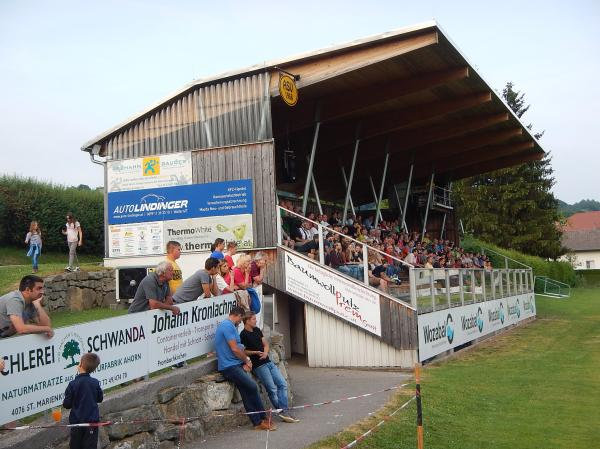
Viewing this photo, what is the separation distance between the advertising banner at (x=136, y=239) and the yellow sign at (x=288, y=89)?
181 inches

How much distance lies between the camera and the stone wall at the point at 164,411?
6809 millimetres

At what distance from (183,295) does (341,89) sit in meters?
10.7

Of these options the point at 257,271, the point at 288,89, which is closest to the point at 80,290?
the point at 257,271

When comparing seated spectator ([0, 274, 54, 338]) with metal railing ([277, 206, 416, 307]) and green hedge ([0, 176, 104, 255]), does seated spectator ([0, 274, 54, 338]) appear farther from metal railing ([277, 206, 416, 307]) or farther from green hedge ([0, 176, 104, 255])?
green hedge ([0, 176, 104, 255])

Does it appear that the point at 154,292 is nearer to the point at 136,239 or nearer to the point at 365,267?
the point at 365,267

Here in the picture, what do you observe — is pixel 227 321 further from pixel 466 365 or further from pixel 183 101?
pixel 183 101

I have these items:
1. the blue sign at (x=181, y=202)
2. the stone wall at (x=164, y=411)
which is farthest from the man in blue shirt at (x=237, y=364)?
the blue sign at (x=181, y=202)

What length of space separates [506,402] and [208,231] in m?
8.52

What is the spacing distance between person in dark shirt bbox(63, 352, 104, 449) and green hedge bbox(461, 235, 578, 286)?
33633 mm

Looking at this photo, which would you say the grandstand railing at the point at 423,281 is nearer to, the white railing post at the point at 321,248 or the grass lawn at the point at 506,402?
the white railing post at the point at 321,248

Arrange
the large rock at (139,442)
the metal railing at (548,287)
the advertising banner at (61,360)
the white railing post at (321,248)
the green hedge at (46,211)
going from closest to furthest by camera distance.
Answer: the advertising banner at (61,360) → the large rock at (139,442) → the white railing post at (321,248) → the green hedge at (46,211) → the metal railing at (548,287)

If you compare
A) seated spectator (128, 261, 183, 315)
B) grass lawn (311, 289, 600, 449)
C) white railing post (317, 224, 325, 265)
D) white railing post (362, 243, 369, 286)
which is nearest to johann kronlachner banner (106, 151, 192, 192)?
white railing post (317, 224, 325, 265)

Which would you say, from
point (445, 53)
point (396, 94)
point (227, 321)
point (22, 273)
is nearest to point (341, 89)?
point (396, 94)

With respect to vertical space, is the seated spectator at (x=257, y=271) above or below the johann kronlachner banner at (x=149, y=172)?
below
